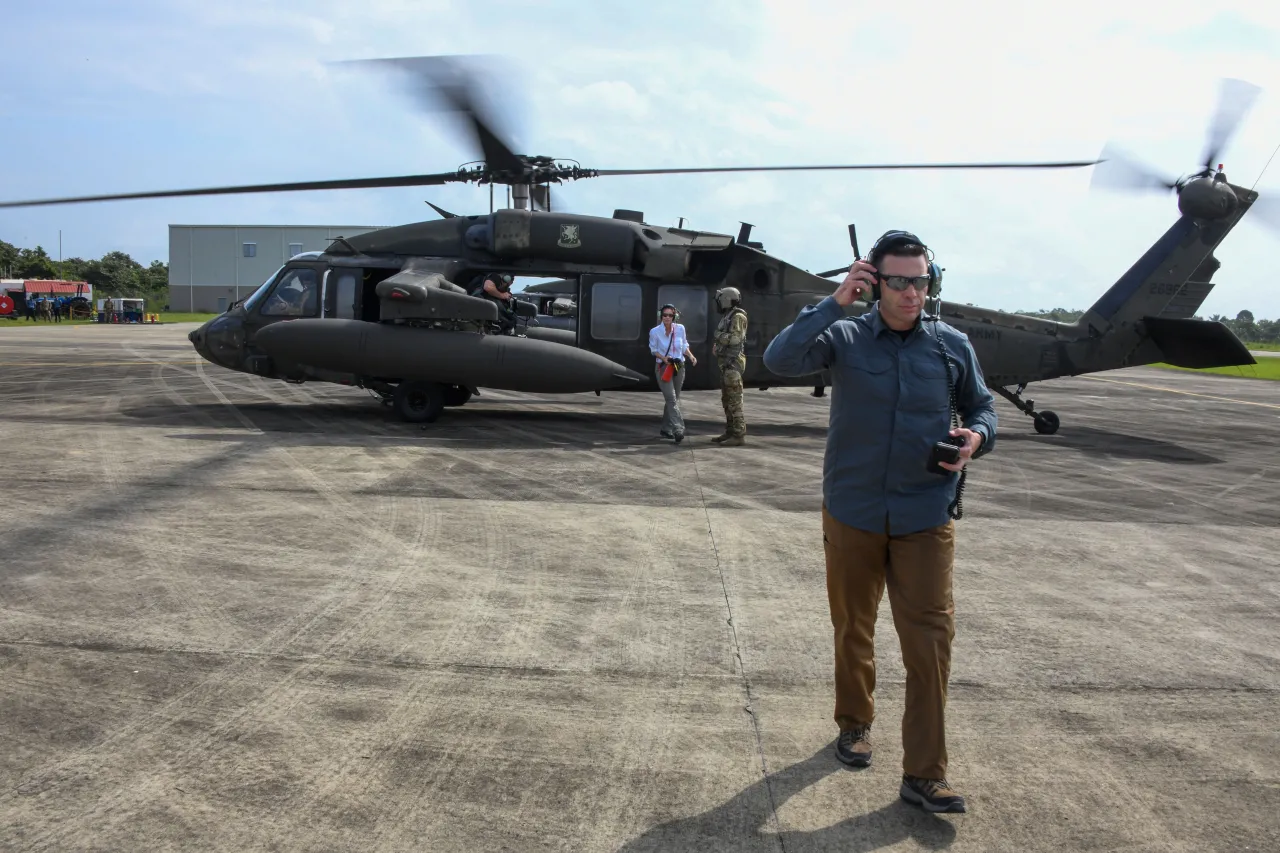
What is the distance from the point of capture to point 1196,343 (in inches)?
537

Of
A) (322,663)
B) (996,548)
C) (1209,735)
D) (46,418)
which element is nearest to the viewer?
(1209,735)

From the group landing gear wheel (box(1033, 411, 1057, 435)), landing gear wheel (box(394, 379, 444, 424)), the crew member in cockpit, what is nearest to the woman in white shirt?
the crew member in cockpit

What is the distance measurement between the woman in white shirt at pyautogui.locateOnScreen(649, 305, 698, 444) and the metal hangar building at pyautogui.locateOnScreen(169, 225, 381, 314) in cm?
6793

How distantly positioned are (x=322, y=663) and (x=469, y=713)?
872mm

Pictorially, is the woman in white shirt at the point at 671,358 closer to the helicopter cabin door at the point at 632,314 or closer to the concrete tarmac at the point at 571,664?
the helicopter cabin door at the point at 632,314

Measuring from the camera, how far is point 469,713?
12.9 ft

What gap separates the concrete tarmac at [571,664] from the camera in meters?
3.21

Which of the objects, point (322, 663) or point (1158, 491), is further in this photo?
point (1158, 491)

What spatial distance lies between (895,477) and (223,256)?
80570mm

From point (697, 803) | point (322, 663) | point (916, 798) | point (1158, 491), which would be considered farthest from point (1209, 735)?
point (1158, 491)

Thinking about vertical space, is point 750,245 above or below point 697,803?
above

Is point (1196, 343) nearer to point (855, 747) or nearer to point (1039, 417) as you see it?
point (1039, 417)

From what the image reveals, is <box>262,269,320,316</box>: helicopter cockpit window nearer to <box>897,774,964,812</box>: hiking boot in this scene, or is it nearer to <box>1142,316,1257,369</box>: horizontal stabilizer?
<box>897,774,964,812</box>: hiking boot

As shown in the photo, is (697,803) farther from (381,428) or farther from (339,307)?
(339,307)
